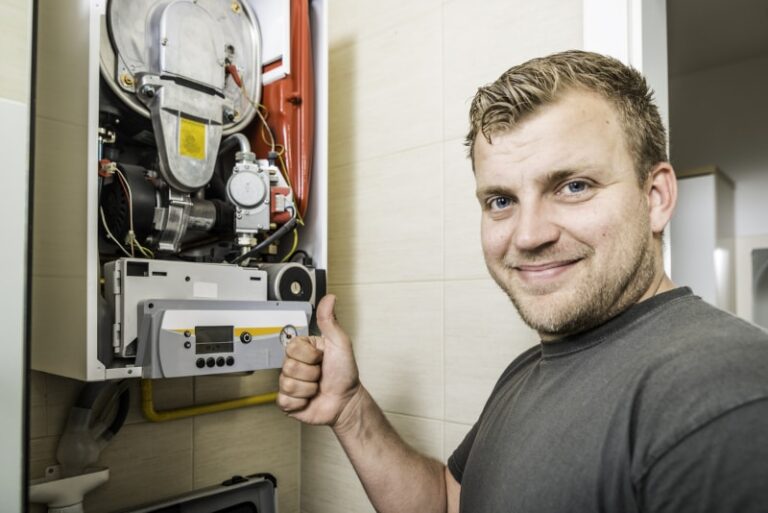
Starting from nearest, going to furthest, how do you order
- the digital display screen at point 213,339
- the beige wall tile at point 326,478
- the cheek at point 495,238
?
the cheek at point 495,238 → the digital display screen at point 213,339 → the beige wall tile at point 326,478

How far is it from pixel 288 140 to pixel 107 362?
0.66 metres

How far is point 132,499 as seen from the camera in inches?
52.9

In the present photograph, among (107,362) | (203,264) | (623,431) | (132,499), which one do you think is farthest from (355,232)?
(623,431)

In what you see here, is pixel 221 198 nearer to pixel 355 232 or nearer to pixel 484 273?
pixel 355 232

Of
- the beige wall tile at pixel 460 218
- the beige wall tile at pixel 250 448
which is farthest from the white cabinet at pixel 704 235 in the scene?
the beige wall tile at pixel 250 448

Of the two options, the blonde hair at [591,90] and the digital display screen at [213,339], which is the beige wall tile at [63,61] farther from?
the blonde hair at [591,90]

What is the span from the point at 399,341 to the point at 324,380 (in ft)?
1.62

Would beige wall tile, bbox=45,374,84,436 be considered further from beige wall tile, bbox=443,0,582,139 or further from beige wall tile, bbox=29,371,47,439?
beige wall tile, bbox=443,0,582,139

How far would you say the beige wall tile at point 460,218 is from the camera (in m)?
1.33

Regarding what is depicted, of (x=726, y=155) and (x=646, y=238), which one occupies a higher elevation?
(x=726, y=155)

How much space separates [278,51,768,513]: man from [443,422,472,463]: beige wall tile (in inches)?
16.3

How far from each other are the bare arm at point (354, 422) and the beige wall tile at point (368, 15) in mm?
909

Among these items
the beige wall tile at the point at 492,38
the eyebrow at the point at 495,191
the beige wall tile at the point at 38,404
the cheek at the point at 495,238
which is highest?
the beige wall tile at the point at 492,38

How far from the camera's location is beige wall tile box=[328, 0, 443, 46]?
4.91ft
